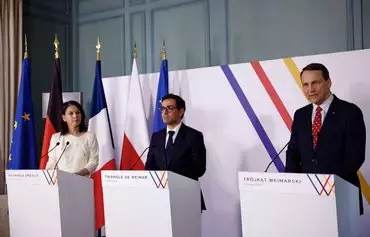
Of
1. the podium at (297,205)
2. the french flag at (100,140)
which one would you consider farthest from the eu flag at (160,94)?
the podium at (297,205)

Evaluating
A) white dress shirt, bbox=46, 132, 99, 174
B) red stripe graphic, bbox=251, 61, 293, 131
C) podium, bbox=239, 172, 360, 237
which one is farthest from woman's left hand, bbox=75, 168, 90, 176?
red stripe graphic, bbox=251, 61, 293, 131

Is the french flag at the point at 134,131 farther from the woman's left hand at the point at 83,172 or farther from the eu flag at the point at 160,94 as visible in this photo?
the woman's left hand at the point at 83,172

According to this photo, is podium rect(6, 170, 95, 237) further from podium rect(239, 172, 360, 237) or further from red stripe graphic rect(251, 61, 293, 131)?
red stripe graphic rect(251, 61, 293, 131)

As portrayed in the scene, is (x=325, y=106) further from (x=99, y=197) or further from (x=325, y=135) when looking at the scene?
(x=99, y=197)

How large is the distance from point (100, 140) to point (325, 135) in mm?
2330

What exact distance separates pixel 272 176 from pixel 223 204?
1.76 metres

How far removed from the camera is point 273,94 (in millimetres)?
3744

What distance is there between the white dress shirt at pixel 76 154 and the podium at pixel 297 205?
5.01 feet

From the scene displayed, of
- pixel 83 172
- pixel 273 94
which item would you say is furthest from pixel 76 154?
pixel 273 94

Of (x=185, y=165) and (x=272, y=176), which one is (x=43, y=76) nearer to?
(x=185, y=165)

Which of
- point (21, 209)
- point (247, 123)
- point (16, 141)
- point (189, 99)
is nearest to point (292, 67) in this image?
point (247, 123)

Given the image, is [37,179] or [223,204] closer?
[37,179]

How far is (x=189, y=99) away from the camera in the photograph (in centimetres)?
415

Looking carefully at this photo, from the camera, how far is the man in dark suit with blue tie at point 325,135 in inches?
104
